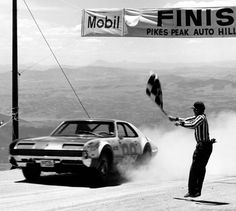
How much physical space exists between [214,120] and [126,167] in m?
8.49

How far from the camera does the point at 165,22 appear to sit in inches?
640

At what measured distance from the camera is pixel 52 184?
37.0 ft

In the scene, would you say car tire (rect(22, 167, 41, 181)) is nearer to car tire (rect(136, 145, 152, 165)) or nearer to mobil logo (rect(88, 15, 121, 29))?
car tire (rect(136, 145, 152, 165))

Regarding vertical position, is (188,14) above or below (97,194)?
above

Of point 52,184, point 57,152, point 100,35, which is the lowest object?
point 52,184

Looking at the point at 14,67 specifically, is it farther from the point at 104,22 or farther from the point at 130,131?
the point at 130,131

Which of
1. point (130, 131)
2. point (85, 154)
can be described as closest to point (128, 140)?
point (130, 131)

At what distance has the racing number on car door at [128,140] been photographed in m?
12.3

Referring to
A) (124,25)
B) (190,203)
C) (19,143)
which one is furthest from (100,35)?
(190,203)

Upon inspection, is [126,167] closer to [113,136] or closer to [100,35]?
[113,136]

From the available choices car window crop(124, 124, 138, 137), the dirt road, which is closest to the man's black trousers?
the dirt road

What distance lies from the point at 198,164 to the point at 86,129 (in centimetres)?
361

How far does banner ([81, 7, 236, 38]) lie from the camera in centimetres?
1605

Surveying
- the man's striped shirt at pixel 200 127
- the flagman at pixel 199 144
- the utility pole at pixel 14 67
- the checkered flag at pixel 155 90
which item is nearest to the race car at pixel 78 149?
the checkered flag at pixel 155 90
